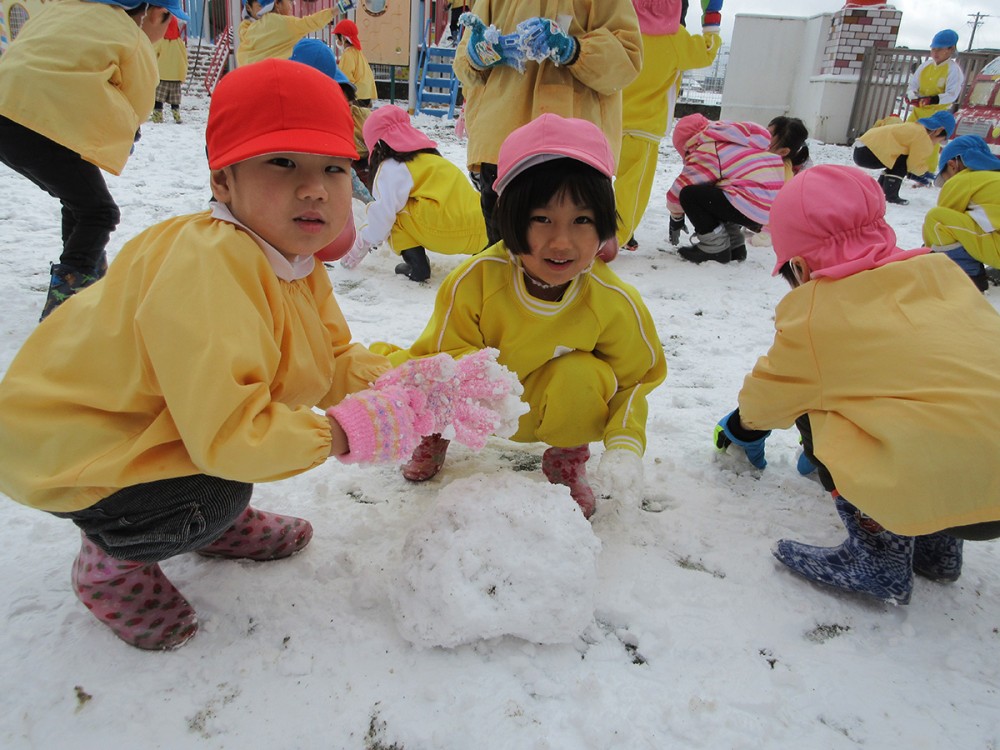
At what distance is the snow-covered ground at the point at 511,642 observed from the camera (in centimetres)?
117

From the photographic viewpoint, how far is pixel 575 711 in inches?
47.2

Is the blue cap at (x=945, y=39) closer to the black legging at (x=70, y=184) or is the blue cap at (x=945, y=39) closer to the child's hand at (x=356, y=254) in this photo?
the child's hand at (x=356, y=254)

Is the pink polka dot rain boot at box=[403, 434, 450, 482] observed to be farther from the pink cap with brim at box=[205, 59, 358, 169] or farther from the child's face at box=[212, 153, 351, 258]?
the pink cap with brim at box=[205, 59, 358, 169]

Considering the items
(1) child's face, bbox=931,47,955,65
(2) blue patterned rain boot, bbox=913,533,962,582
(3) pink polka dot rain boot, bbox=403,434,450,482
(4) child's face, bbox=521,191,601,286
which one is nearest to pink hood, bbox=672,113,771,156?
(4) child's face, bbox=521,191,601,286

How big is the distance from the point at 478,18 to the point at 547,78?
38cm

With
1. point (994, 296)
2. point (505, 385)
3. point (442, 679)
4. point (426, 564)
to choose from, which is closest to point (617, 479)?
Result: point (505, 385)

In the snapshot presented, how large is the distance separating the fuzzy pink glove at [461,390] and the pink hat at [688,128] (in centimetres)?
384

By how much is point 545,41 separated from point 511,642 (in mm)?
2155

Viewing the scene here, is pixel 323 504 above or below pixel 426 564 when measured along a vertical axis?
below

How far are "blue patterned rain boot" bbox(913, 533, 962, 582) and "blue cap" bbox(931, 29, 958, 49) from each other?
881 cm

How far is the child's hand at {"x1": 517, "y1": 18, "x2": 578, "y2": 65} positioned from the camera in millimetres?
2475

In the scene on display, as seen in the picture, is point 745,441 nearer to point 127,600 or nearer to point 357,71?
point 127,600

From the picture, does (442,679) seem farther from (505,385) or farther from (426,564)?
(505,385)

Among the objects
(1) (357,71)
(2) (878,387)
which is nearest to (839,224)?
(2) (878,387)
